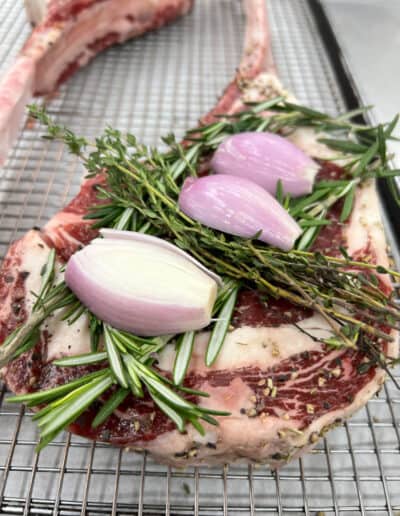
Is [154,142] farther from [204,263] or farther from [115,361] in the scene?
[115,361]

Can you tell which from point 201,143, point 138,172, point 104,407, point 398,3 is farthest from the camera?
point 398,3

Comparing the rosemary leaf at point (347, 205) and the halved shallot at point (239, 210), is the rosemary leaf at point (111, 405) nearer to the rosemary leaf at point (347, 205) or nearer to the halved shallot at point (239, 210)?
the halved shallot at point (239, 210)

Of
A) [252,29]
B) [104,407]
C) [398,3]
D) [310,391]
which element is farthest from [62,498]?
[398,3]

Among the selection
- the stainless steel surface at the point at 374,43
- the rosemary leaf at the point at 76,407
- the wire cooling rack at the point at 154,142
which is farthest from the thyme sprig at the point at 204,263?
the stainless steel surface at the point at 374,43

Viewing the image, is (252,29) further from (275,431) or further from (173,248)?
(275,431)

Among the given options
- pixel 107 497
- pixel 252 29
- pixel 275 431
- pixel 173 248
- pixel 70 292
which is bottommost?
pixel 107 497

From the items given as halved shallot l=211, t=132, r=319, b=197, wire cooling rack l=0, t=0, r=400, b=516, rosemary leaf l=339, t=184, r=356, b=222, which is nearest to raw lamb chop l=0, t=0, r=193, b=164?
wire cooling rack l=0, t=0, r=400, b=516
